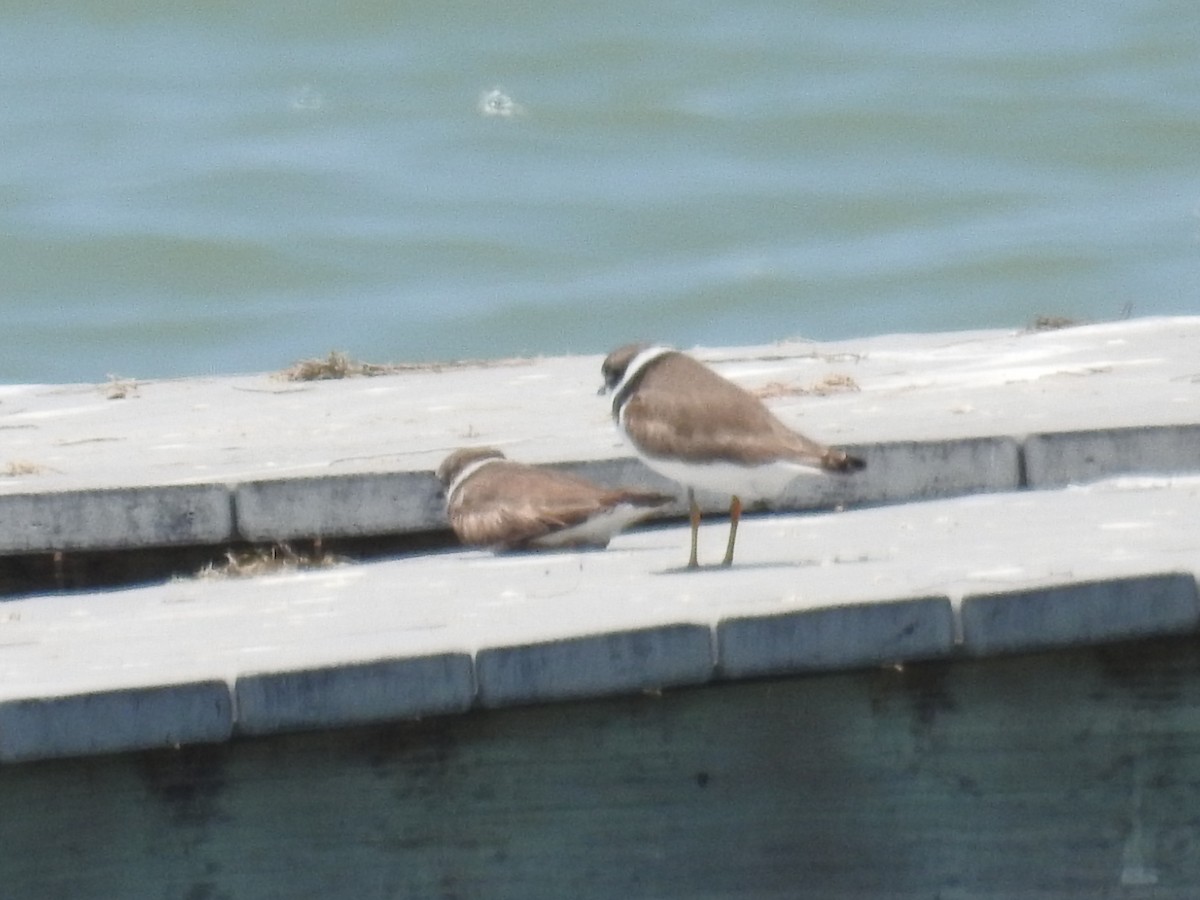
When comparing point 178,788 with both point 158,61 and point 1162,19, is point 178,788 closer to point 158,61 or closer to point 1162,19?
point 158,61

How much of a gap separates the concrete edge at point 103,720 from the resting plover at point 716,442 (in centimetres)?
137

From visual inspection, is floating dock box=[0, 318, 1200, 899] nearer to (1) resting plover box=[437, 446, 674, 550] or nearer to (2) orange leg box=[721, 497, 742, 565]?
(2) orange leg box=[721, 497, 742, 565]

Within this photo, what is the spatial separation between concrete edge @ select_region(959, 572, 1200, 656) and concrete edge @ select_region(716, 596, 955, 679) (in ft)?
0.15

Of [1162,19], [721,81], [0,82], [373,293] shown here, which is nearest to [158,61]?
[0,82]

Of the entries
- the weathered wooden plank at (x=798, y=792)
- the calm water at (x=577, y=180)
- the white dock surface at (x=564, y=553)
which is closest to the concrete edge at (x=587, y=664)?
the white dock surface at (x=564, y=553)

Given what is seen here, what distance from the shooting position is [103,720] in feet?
11.1

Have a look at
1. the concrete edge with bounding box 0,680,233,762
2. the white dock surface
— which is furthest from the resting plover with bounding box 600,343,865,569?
the concrete edge with bounding box 0,680,233,762

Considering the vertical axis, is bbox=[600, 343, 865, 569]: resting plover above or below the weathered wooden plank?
above

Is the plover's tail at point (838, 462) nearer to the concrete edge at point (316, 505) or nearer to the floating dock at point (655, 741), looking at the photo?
the floating dock at point (655, 741)

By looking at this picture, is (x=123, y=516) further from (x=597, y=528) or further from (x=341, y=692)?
(x=341, y=692)

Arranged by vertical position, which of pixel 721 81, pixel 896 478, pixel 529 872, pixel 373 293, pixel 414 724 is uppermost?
pixel 721 81

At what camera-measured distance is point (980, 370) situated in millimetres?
7109

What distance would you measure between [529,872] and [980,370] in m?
3.80

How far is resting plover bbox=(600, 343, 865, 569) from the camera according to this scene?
4.48 m
